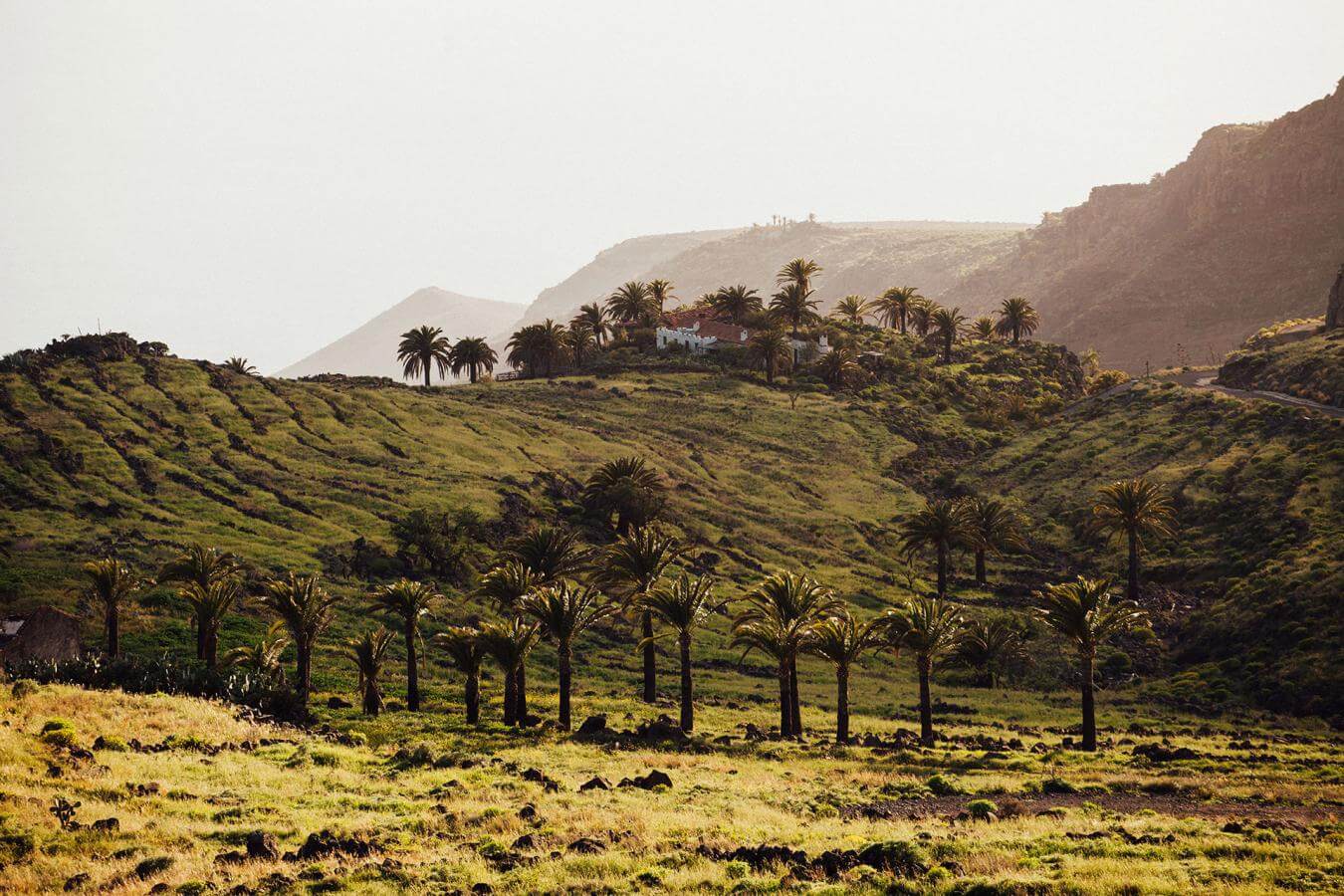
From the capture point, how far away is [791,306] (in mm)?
156500

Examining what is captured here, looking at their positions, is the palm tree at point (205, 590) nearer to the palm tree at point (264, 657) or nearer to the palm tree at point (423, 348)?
the palm tree at point (264, 657)

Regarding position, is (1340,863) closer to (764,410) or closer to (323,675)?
(323,675)

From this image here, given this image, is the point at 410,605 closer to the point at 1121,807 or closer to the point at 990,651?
the point at 1121,807

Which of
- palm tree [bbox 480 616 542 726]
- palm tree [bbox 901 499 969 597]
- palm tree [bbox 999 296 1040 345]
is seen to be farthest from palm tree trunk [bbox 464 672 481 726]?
palm tree [bbox 999 296 1040 345]

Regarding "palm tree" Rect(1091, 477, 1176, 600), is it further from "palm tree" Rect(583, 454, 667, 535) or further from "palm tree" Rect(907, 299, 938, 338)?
"palm tree" Rect(907, 299, 938, 338)

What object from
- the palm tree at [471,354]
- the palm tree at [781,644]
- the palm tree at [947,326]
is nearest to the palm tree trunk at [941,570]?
the palm tree at [781,644]

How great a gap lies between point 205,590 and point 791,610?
91.3 feet

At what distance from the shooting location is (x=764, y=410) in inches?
5162

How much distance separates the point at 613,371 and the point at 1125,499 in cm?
8030

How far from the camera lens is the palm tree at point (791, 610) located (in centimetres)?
4847

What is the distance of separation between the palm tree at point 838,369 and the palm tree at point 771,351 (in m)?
5.56

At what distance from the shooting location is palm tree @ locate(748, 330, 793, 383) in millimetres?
140375


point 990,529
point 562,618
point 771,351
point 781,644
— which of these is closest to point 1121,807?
point 781,644

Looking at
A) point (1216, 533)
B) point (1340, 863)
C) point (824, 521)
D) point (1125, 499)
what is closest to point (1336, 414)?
point (1216, 533)
